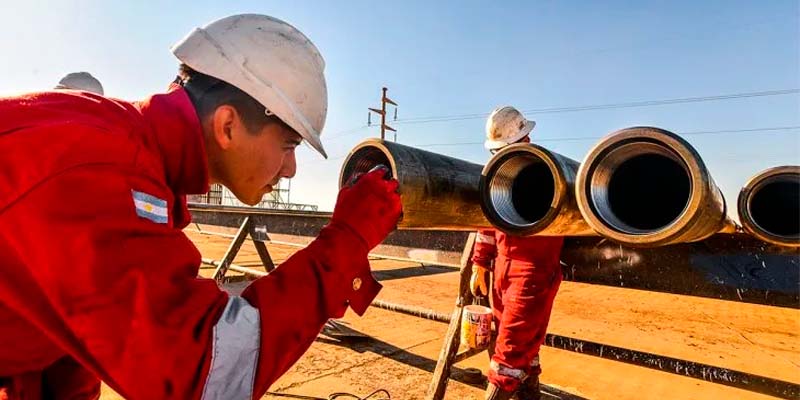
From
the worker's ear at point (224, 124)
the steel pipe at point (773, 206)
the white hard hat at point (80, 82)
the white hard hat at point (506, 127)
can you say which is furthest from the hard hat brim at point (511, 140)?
the white hard hat at point (80, 82)

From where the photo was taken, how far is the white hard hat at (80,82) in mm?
4285

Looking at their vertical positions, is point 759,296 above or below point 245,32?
below

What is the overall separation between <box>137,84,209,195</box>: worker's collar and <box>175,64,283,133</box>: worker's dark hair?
5 cm

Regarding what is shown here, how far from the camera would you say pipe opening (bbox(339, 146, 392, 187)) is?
1895mm

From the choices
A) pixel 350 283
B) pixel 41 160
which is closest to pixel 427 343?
pixel 350 283

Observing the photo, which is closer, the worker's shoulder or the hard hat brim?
the worker's shoulder

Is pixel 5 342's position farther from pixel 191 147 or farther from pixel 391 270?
pixel 391 270

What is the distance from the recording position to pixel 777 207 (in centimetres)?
166

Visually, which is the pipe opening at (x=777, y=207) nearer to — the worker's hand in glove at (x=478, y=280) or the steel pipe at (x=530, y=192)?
the steel pipe at (x=530, y=192)

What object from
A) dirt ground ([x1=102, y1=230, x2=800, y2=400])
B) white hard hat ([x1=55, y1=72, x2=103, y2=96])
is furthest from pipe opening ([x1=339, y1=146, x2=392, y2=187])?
white hard hat ([x1=55, y1=72, x2=103, y2=96])

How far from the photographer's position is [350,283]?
4.06 ft

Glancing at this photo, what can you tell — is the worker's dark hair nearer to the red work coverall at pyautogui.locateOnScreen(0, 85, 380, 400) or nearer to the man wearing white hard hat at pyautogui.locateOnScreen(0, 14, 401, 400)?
the man wearing white hard hat at pyautogui.locateOnScreen(0, 14, 401, 400)

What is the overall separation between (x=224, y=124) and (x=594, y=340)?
557 cm

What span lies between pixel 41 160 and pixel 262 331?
0.52 metres
